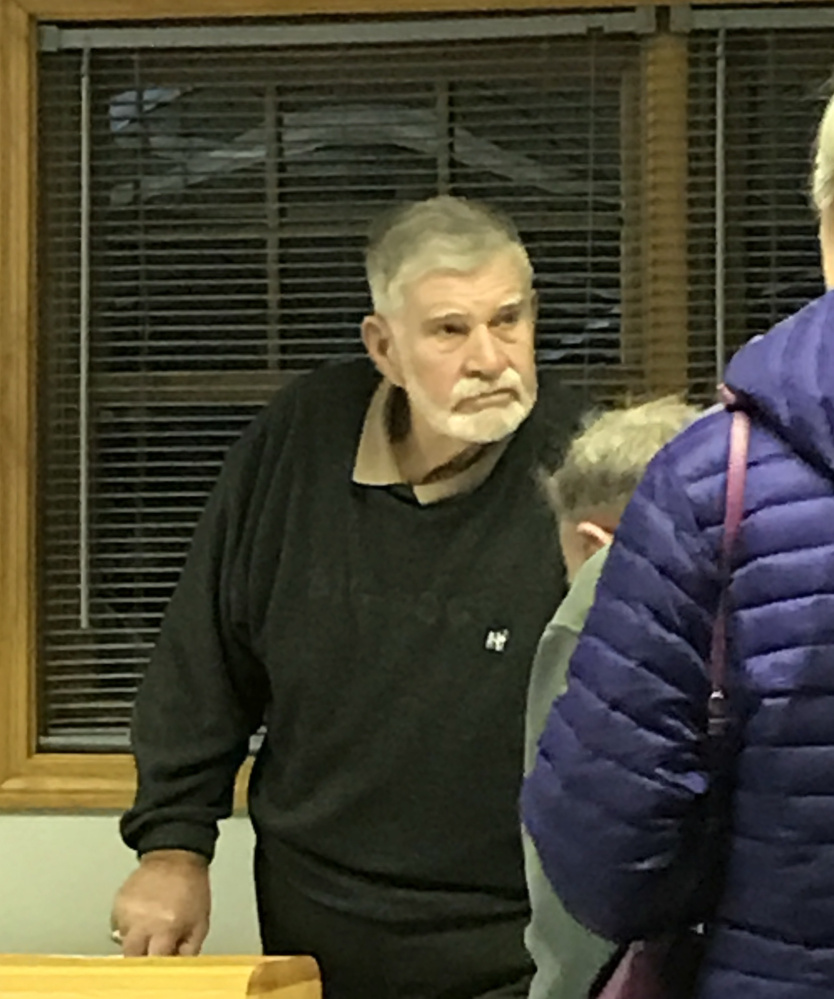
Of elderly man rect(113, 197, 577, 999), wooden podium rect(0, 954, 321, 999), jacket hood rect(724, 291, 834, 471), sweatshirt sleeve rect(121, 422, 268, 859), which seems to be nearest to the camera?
jacket hood rect(724, 291, 834, 471)

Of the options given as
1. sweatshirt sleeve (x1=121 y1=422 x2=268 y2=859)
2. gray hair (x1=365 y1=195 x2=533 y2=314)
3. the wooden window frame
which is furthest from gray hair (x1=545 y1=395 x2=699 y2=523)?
the wooden window frame

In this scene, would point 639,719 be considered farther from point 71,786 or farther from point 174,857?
point 71,786

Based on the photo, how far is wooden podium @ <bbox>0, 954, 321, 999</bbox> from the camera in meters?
1.16

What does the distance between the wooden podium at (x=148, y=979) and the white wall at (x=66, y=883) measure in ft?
3.84

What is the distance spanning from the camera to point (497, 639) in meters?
1.86

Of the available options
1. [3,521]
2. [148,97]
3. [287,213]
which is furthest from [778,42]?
[3,521]

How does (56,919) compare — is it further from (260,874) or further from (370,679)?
(370,679)

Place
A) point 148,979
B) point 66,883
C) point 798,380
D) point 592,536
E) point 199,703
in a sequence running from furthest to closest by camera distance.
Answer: point 66,883 < point 199,703 < point 592,536 < point 148,979 < point 798,380

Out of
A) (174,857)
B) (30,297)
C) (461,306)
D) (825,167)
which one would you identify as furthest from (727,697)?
(30,297)

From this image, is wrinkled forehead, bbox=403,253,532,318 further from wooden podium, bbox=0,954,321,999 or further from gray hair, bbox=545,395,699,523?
wooden podium, bbox=0,954,321,999

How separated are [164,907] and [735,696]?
118 cm

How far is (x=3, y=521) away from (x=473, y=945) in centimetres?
105

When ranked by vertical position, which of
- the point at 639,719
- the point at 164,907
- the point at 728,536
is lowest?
the point at 164,907

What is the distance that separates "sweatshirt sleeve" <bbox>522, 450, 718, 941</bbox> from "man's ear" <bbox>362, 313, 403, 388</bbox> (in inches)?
42.6
